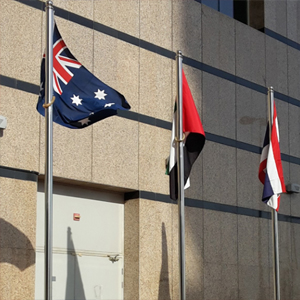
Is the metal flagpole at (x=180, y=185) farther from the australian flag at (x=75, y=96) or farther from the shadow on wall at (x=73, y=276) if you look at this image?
the shadow on wall at (x=73, y=276)

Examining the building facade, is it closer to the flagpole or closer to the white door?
the white door

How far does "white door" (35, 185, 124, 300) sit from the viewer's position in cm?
1359

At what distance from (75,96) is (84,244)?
4466 millimetres

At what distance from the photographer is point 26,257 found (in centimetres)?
1255

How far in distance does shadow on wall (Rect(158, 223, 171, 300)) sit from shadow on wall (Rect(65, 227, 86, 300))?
1.79m

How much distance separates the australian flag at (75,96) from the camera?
1053cm

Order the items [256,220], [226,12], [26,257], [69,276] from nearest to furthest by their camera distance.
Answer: [26,257] < [69,276] < [256,220] < [226,12]

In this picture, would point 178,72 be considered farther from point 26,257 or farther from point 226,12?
point 226,12

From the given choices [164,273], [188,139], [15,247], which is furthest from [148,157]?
[15,247]

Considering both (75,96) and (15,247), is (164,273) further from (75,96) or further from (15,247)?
(75,96)

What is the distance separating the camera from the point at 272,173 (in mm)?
14773

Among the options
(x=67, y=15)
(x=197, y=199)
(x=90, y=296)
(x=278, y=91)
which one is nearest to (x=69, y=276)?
(x=90, y=296)

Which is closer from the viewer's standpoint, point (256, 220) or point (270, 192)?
point (270, 192)

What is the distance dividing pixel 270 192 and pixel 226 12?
20.5ft
